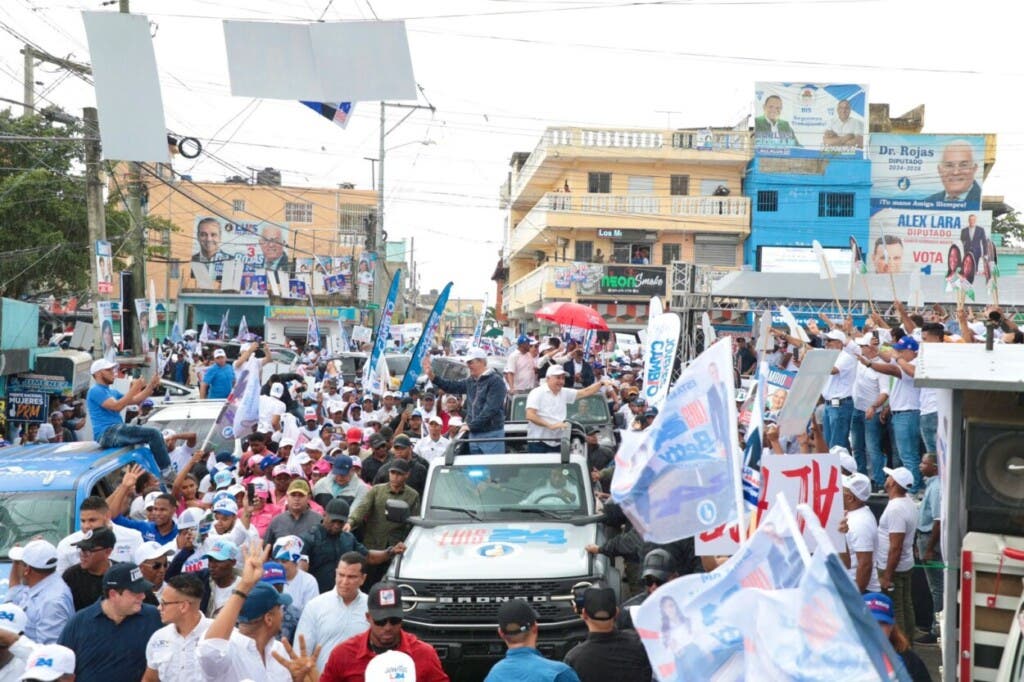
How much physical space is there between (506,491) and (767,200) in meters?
46.6

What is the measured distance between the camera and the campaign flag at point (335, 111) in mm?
12133

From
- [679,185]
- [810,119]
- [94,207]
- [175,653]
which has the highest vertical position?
[810,119]

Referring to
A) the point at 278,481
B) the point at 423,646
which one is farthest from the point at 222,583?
the point at 278,481

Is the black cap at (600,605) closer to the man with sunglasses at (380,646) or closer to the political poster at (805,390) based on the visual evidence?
the man with sunglasses at (380,646)

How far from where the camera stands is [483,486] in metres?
10.8

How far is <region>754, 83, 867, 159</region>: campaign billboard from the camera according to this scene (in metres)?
56.2

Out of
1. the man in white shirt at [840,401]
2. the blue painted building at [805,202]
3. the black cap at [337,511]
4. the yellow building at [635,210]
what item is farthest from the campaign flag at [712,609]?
the blue painted building at [805,202]

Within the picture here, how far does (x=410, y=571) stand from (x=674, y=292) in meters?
16.7

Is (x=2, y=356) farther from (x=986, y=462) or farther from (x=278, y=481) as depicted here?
(x=986, y=462)

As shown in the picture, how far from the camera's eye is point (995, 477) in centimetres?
614

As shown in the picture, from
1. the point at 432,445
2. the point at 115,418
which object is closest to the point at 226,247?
the point at 432,445

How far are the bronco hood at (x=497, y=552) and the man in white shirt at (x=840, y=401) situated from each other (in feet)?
19.8

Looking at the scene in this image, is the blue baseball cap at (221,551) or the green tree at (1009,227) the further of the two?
the green tree at (1009,227)

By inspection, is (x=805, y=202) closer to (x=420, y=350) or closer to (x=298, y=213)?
(x=298, y=213)
